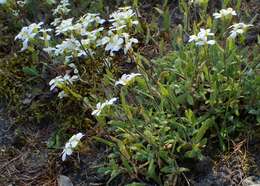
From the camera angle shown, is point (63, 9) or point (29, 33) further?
Result: point (63, 9)

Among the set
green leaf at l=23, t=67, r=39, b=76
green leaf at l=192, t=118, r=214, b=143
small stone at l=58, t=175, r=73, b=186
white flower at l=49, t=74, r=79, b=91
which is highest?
white flower at l=49, t=74, r=79, b=91

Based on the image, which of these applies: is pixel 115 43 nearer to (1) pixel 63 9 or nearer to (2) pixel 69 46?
(2) pixel 69 46

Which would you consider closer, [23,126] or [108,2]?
[23,126]

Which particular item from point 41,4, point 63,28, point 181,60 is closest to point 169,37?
point 181,60

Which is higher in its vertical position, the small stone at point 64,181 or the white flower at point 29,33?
the white flower at point 29,33

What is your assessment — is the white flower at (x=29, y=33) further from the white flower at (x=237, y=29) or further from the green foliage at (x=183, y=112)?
the white flower at (x=237, y=29)

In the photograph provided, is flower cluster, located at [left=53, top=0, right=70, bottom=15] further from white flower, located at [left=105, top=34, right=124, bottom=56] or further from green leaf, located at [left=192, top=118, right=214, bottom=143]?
green leaf, located at [left=192, top=118, right=214, bottom=143]

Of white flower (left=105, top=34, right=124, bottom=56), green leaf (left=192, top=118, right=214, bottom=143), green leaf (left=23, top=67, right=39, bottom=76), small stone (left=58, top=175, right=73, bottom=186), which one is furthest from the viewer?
green leaf (left=23, top=67, right=39, bottom=76)

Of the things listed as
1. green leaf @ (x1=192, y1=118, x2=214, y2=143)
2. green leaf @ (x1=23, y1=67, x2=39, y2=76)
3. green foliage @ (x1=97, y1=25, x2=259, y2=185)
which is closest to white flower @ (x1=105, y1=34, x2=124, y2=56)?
green foliage @ (x1=97, y1=25, x2=259, y2=185)

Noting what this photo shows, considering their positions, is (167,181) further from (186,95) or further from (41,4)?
(41,4)

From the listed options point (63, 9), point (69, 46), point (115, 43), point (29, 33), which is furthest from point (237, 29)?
point (63, 9)

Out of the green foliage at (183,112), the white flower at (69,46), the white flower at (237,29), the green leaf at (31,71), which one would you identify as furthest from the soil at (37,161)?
the white flower at (237,29)
